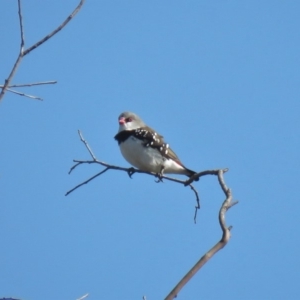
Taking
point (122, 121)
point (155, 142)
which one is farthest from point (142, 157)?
point (122, 121)

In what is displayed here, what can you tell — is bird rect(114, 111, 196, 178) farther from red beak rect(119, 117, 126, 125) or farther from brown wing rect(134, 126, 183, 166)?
red beak rect(119, 117, 126, 125)

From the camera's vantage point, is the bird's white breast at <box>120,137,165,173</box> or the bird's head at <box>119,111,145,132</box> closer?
the bird's white breast at <box>120,137,165,173</box>

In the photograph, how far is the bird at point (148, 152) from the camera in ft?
27.7

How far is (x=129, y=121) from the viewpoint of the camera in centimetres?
916

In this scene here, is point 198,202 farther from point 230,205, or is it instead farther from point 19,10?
point 19,10

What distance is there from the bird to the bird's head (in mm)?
133

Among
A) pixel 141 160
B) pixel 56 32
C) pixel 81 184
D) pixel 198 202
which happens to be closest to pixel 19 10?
pixel 56 32

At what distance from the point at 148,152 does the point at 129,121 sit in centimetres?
88

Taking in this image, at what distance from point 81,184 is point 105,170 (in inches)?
21.0

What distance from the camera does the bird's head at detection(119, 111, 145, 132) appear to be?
9.03m

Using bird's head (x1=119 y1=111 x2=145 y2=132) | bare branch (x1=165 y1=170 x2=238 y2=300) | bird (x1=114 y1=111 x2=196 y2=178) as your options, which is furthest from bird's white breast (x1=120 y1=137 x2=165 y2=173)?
bare branch (x1=165 y1=170 x2=238 y2=300)

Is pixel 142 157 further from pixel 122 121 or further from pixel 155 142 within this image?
pixel 122 121

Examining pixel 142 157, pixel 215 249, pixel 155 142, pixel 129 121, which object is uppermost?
pixel 129 121

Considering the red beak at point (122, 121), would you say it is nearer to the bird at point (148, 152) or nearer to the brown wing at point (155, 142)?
the bird at point (148, 152)
